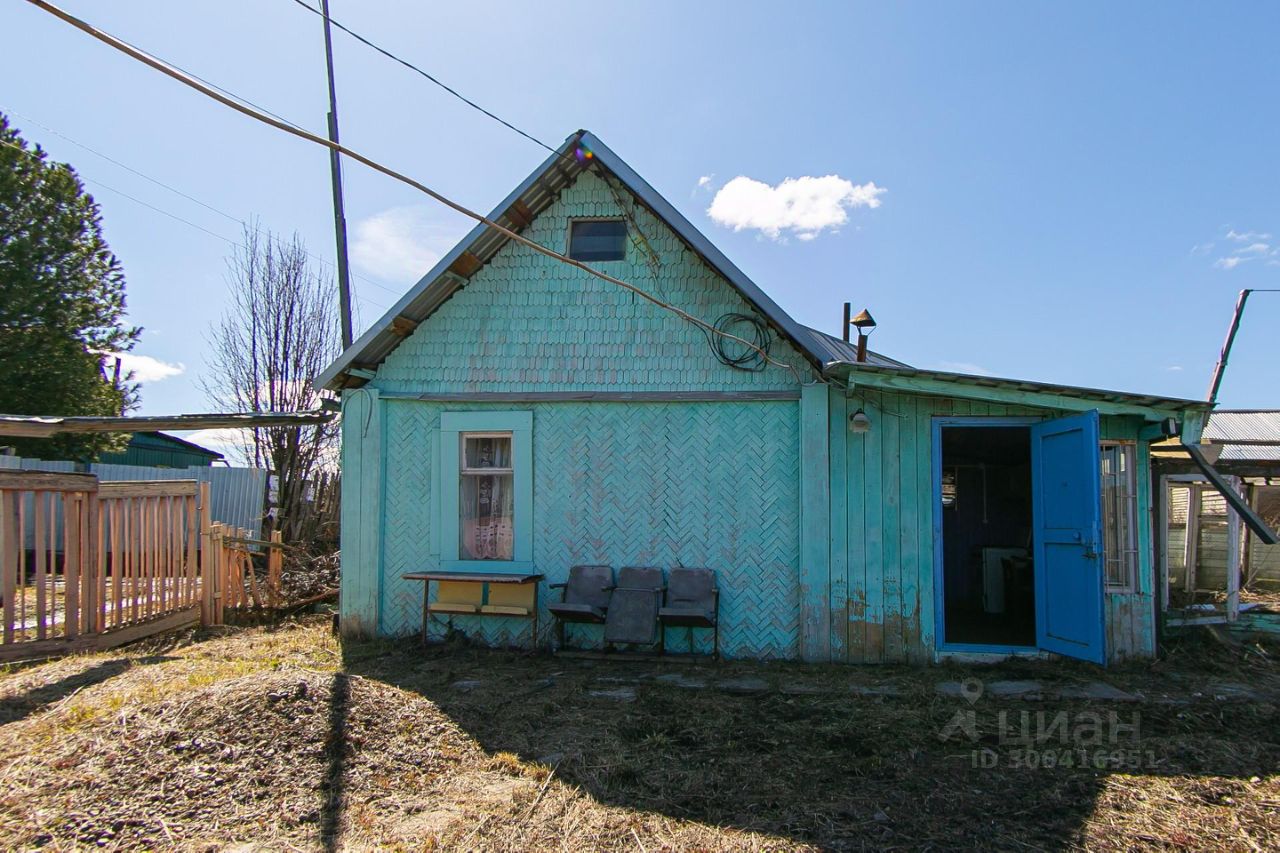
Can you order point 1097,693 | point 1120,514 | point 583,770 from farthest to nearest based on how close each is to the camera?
point 1120,514 < point 1097,693 < point 583,770

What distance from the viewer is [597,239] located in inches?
318

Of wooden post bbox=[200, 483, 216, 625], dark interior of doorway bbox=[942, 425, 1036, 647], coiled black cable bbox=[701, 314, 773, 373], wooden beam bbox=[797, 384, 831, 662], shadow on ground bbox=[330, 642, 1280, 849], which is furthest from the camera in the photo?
dark interior of doorway bbox=[942, 425, 1036, 647]

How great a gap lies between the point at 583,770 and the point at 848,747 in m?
1.71

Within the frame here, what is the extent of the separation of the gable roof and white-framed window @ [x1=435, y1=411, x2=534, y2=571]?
3.43 ft

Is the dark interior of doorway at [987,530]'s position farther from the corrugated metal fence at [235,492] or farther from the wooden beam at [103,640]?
the corrugated metal fence at [235,492]

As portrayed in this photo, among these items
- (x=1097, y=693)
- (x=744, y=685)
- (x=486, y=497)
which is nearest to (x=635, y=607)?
(x=744, y=685)

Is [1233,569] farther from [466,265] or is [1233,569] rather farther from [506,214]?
[466,265]

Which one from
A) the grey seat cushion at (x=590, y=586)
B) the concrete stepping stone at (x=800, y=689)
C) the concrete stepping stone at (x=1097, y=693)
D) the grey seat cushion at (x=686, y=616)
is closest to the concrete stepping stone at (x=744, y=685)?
the concrete stepping stone at (x=800, y=689)

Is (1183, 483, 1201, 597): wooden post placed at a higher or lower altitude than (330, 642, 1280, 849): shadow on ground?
higher

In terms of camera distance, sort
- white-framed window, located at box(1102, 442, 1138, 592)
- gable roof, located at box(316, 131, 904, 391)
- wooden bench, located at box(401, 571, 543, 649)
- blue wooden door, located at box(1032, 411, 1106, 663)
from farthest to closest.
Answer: wooden bench, located at box(401, 571, 543, 649) < gable roof, located at box(316, 131, 904, 391) < white-framed window, located at box(1102, 442, 1138, 592) < blue wooden door, located at box(1032, 411, 1106, 663)

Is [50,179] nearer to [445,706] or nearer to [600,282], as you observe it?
[600,282]

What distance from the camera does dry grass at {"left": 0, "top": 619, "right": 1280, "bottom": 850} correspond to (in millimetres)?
3746

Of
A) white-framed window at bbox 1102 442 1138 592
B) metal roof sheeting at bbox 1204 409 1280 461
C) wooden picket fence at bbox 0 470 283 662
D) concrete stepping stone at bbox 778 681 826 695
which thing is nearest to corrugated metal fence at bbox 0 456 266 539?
wooden picket fence at bbox 0 470 283 662

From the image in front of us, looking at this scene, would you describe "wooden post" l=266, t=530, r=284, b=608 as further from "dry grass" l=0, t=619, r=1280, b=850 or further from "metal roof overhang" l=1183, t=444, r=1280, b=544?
"metal roof overhang" l=1183, t=444, r=1280, b=544
